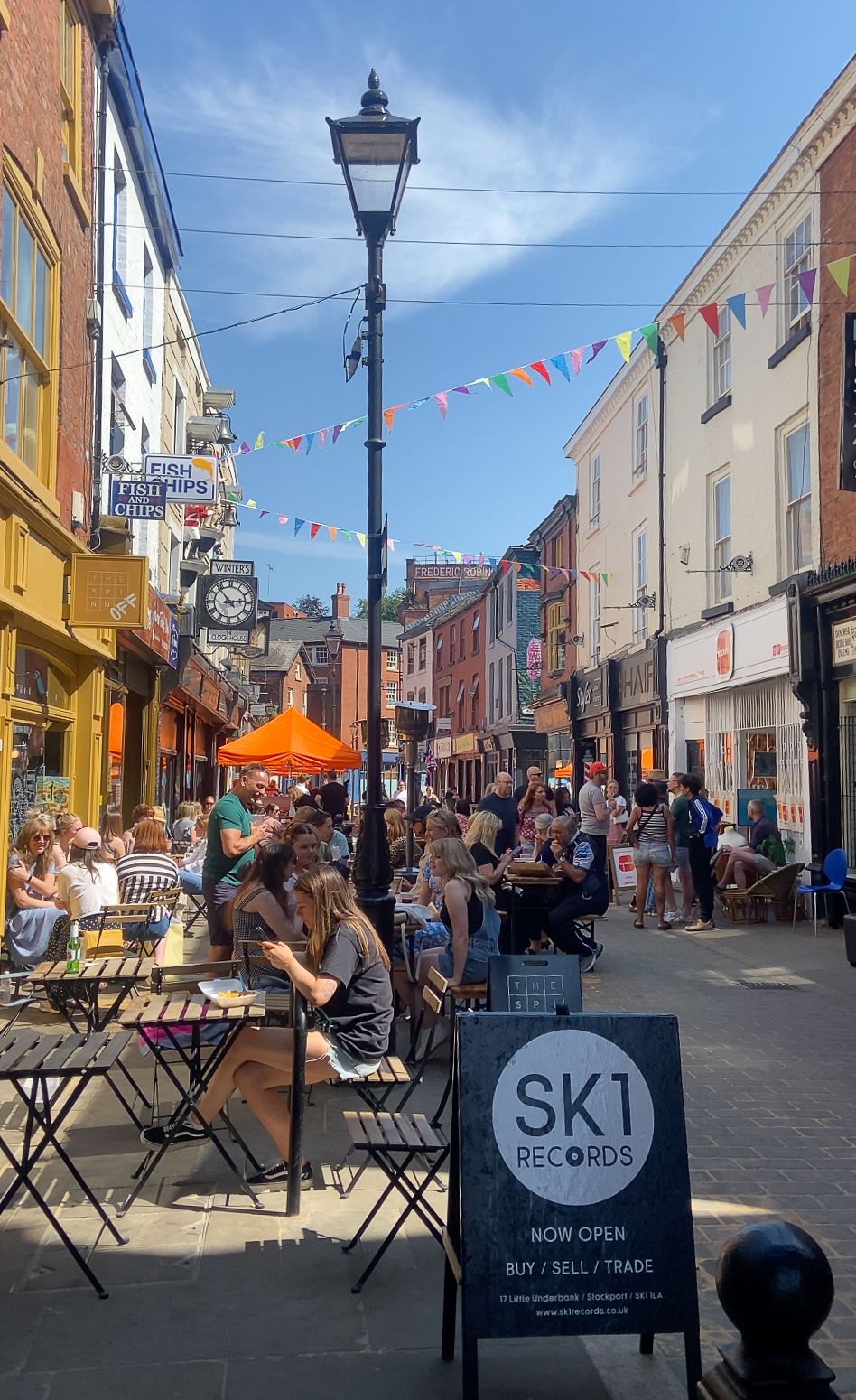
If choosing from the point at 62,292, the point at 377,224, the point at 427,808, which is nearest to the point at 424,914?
the point at 377,224

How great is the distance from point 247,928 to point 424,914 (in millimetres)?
1601

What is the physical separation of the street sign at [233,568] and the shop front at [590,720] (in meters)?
7.86

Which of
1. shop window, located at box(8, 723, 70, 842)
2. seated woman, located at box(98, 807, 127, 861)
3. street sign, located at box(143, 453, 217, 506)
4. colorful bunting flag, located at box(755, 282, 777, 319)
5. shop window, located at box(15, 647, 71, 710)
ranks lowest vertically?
seated woman, located at box(98, 807, 127, 861)

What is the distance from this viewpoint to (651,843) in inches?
553

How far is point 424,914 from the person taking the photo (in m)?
8.77

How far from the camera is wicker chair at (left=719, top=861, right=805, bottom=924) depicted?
13961mm

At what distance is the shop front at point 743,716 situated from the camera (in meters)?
15.3

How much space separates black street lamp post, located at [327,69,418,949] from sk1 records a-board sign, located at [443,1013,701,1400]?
13.8 ft

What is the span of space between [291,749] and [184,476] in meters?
4.09

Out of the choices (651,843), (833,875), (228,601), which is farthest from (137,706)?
(833,875)

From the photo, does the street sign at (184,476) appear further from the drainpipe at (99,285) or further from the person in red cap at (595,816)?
the person in red cap at (595,816)

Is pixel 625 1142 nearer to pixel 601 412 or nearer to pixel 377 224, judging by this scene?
pixel 377 224

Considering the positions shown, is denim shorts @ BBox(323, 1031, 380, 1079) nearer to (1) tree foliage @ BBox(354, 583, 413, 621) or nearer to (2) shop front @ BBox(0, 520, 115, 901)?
(2) shop front @ BBox(0, 520, 115, 901)

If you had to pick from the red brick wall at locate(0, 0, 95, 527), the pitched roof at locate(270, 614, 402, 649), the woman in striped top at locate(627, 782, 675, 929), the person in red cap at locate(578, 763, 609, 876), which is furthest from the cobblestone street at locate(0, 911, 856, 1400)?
the pitched roof at locate(270, 614, 402, 649)
